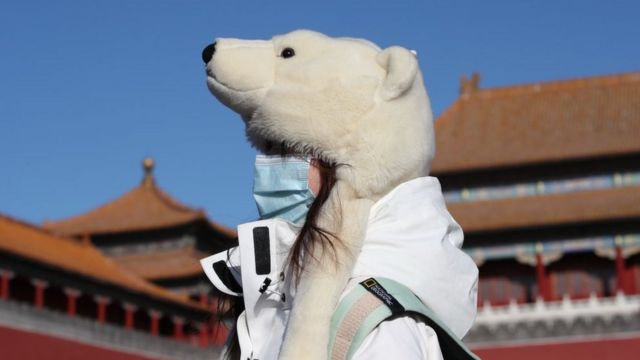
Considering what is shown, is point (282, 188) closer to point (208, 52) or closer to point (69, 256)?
point (208, 52)

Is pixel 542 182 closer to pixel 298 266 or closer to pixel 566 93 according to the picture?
pixel 566 93

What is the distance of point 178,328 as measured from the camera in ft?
65.9

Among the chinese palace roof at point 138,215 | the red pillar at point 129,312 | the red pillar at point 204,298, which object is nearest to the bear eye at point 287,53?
the red pillar at point 129,312

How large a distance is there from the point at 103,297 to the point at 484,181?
655 cm

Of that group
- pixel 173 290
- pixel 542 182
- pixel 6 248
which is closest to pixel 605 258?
pixel 542 182

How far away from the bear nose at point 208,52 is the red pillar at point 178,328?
17.3m

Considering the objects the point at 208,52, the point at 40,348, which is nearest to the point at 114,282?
the point at 40,348

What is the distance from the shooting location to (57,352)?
1606cm

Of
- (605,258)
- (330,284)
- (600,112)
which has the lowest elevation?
(605,258)

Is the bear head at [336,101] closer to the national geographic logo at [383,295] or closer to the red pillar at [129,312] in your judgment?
the national geographic logo at [383,295]

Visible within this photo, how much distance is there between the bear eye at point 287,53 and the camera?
2.71 m

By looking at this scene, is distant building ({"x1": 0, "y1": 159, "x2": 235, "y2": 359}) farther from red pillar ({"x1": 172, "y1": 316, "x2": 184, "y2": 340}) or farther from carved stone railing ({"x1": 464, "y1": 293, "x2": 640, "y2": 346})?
carved stone railing ({"x1": 464, "y1": 293, "x2": 640, "y2": 346})

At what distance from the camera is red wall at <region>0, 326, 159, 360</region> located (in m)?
15.2

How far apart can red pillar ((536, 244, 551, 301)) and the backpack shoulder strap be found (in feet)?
53.7
